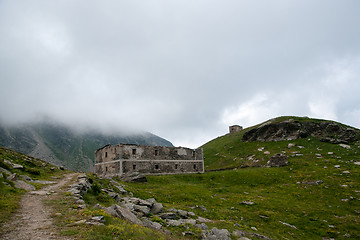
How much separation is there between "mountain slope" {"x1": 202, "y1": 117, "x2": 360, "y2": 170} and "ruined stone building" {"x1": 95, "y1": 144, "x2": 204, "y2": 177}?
602 inches

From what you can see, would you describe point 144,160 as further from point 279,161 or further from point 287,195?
point 279,161

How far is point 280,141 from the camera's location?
228 feet

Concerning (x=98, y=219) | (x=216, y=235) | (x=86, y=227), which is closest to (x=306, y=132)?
(x=216, y=235)

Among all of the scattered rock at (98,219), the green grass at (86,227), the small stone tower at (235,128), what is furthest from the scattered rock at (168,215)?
the small stone tower at (235,128)

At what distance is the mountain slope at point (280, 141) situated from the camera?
194 feet

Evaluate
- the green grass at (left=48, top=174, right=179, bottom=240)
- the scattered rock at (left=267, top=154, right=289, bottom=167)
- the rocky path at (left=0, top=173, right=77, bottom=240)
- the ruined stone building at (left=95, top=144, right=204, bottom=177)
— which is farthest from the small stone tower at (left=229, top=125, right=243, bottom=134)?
the rocky path at (left=0, top=173, right=77, bottom=240)

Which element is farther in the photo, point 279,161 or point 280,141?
point 280,141

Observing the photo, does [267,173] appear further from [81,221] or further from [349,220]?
[81,221]

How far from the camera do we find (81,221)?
9.53 metres

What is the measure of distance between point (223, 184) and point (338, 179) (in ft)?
65.5

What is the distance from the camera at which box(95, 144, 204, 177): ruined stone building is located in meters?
45.7

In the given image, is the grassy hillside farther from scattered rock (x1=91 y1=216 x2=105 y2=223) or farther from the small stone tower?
the small stone tower

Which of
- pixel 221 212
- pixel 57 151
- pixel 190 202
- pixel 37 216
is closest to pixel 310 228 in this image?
pixel 221 212

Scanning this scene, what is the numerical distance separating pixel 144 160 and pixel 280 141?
1908 inches
